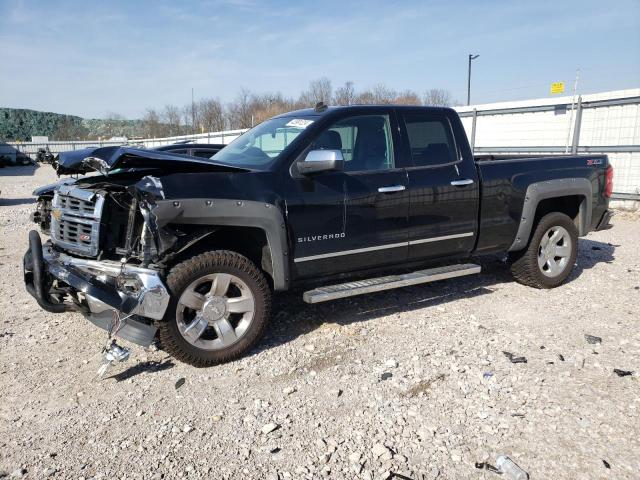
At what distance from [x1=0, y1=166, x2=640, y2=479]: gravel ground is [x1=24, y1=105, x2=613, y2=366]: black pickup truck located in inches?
17.5

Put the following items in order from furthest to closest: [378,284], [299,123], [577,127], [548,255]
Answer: [577,127], [548,255], [299,123], [378,284]

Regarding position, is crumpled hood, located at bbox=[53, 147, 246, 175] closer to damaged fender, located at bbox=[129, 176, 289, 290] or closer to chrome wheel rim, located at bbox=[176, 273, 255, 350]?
damaged fender, located at bbox=[129, 176, 289, 290]

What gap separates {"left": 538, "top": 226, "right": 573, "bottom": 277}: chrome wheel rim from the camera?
5715 mm

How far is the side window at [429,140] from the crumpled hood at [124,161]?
1.76m

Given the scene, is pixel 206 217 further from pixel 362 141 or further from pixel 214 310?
pixel 362 141

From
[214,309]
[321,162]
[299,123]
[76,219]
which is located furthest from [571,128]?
[76,219]

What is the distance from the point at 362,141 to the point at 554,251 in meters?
2.78

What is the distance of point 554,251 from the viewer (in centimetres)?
579

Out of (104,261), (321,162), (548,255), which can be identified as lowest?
(548,255)

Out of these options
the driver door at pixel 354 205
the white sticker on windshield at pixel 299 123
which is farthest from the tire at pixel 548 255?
the white sticker on windshield at pixel 299 123

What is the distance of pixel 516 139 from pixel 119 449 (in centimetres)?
1284

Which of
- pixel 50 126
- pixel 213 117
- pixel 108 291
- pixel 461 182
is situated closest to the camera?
pixel 108 291

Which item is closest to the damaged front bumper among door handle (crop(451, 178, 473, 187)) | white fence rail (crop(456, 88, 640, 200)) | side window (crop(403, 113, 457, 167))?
side window (crop(403, 113, 457, 167))

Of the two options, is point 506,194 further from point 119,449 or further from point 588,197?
point 119,449
